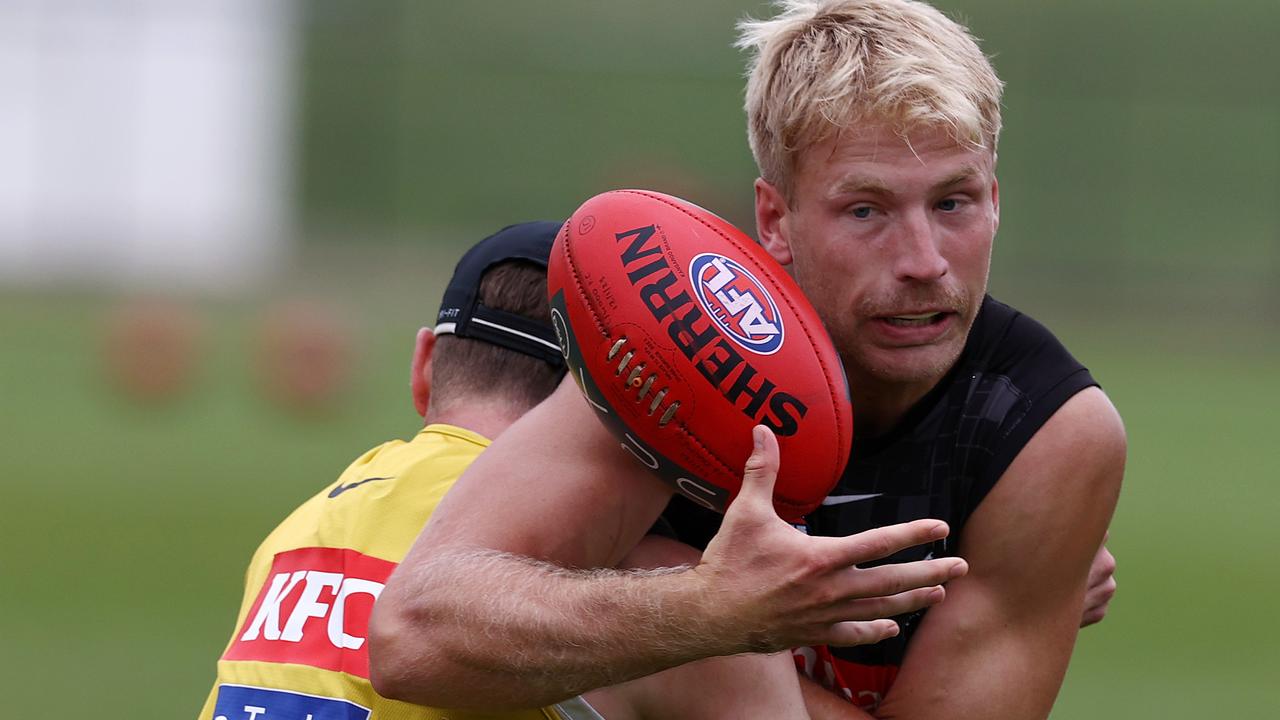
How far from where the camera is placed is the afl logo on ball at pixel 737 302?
304cm

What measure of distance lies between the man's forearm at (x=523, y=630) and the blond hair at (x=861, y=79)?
1.10m

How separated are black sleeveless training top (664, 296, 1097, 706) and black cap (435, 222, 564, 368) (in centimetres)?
55

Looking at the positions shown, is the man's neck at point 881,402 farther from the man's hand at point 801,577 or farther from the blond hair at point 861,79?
the man's hand at point 801,577

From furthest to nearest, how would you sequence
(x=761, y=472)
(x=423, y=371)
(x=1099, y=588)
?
(x=423, y=371)
(x=1099, y=588)
(x=761, y=472)

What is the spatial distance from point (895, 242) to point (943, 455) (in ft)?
1.96

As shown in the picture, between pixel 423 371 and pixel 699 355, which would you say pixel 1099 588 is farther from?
pixel 423 371

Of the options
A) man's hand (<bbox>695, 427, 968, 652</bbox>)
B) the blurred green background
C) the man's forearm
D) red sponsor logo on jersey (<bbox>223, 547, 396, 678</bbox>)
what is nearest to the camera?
man's hand (<bbox>695, 427, 968, 652</bbox>)

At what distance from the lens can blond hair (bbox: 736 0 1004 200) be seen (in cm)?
345

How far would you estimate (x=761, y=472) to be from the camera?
282 cm

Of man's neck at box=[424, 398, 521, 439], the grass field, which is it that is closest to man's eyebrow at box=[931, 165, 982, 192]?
man's neck at box=[424, 398, 521, 439]

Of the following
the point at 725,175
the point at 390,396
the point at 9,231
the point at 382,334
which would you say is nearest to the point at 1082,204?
the point at 725,175

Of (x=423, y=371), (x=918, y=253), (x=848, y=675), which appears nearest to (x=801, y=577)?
(x=918, y=253)

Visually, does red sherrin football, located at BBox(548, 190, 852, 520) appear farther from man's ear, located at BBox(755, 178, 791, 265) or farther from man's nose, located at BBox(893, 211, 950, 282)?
man's ear, located at BBox(755, 178, 791, 265)

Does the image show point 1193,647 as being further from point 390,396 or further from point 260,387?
point 260,387
